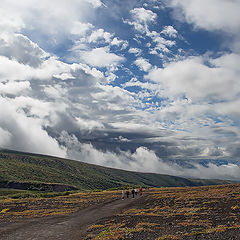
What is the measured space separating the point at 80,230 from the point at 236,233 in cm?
1569

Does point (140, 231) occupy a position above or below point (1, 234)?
above

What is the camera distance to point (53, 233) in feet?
79.0

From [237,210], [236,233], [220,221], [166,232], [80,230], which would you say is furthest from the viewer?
[237,210]

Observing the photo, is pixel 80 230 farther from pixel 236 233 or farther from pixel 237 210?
pixel 237 210

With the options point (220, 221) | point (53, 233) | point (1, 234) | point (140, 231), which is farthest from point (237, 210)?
point (1, 234)

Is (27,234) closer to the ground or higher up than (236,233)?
closer to the ground

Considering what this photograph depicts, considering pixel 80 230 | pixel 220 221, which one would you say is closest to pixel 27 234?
pixel 80 230

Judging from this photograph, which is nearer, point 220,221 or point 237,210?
point 220,221

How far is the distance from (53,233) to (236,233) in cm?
1719

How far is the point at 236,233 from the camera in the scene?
17172 millimetres

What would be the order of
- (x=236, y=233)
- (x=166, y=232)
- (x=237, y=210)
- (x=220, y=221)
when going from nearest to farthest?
(x=236, y=233), (x=166, y=232), (x=220, y=221), (x=237, y=210)

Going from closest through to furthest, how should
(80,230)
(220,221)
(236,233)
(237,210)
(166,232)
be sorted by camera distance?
1. (236,233)
2. (166,232)
3. (220,221)
4. (80,230)
5. (237,210)

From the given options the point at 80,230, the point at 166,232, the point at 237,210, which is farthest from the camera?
the point at 237,210

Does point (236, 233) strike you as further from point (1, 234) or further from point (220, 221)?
point (1, 234)
